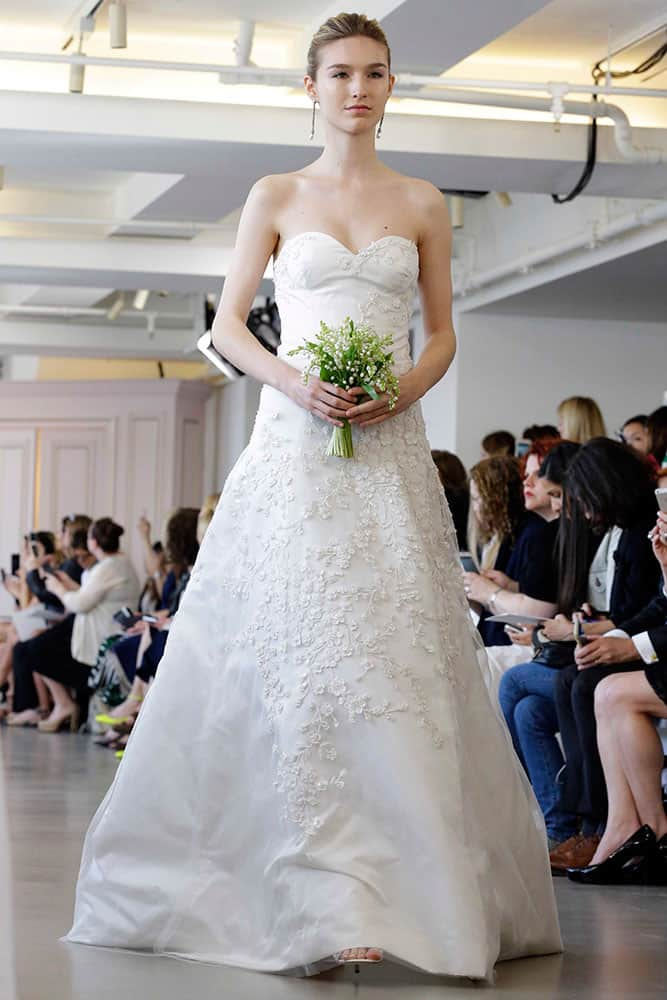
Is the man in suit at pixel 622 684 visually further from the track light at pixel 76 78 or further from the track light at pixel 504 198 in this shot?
the track light at pixel 504 198

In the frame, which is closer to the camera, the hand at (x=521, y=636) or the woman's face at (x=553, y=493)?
the hand at (x=521, y=636)

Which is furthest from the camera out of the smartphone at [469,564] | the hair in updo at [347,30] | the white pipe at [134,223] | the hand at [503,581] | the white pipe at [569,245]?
the white pipe at [134,223]

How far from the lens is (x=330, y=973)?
2787 millimetres

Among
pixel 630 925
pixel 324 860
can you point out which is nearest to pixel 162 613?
pixel 630 925

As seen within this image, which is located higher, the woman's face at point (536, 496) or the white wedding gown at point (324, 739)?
the woman's face at point (536, 496)

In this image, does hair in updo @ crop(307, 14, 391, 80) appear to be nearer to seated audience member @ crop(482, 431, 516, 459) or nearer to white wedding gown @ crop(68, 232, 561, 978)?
white wedding gown @ crop(68, 232, 561, 978)

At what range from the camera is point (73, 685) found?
9.72 metres

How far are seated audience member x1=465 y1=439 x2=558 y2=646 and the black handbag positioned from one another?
1.09ft

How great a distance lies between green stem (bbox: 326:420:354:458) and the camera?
3.03m

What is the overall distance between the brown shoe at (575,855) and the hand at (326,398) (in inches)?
69.8

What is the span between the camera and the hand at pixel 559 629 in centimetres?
470

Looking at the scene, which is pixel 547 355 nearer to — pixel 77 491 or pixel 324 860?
pixel 77 491

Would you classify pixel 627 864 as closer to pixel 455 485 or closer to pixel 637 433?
pixel 455 485

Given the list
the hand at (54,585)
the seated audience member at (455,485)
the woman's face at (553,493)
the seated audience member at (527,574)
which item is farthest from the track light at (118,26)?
the hand at (54,585)
